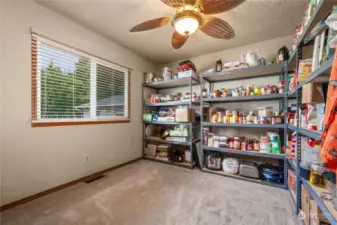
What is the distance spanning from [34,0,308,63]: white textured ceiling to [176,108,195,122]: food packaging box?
124 centimetres

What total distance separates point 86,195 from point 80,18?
240 cm

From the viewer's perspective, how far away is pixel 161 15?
2.00 metres

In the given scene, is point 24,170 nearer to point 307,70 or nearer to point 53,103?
point 53,103

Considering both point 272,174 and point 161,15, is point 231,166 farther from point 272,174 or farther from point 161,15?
point 161,15

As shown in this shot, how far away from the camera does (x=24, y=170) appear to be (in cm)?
172

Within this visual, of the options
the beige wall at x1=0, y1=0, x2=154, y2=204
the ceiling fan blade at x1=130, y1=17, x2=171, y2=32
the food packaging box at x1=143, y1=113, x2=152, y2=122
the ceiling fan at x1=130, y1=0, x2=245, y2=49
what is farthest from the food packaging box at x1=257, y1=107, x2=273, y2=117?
the beige wall at x1=0, y1=0, x2=154, y2=204

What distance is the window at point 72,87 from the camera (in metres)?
1.88

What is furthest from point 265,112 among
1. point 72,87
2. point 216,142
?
point 72,87

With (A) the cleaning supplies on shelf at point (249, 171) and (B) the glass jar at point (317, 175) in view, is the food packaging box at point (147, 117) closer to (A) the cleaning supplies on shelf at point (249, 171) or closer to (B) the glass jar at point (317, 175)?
(A) the cleaning supplies on shelf at point (249, 171)

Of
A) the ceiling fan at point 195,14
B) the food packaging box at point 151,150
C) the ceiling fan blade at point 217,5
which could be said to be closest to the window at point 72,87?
the food packaging box at point 151,150

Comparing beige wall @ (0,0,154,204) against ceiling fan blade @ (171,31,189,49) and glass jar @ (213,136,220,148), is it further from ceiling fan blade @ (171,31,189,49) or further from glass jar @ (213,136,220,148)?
glass jar @ (213,136,220,148)

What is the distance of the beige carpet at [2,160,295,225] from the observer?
1.45 metres

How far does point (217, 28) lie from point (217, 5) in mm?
322

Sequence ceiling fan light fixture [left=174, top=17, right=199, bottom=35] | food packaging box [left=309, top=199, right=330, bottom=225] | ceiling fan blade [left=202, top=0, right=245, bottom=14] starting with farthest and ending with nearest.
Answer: ceiling fan light fixture [left=174, top=17, right=199, bottom=35] → ceiling fan blade [left=202, top=0, right=245, bottom=14] → food packaging box [left=309, top=199, right=330, bottom=225]
